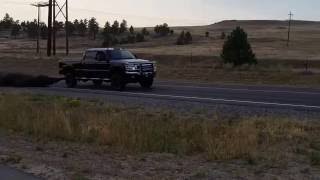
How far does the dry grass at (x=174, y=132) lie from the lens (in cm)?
1179

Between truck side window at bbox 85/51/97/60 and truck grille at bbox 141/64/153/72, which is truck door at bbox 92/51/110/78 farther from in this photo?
truck grille at bbox 141/64/153/72

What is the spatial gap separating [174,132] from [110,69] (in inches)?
671

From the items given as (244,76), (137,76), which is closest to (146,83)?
(137,76)

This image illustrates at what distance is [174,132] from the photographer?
13.5 metres

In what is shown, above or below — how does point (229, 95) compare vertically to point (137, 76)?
below

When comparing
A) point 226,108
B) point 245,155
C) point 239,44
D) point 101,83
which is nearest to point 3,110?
point 226,108

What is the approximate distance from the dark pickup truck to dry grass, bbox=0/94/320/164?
38.4 ft

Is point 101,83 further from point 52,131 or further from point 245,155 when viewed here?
point 245,155

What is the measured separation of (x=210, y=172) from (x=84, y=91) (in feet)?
65.1

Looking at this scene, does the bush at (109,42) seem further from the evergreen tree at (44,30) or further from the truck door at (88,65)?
the truck door at (88,65)

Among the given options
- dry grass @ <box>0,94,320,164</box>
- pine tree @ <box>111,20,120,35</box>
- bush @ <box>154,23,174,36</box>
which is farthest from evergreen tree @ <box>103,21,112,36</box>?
dry grass @ <box>0,94,320,164</box>

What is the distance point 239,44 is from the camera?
164 feet

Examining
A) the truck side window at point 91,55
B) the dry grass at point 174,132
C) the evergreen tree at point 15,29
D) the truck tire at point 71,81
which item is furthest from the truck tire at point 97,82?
the evergreen tree at point 15,29

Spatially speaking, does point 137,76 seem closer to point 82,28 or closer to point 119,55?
point 119,55
